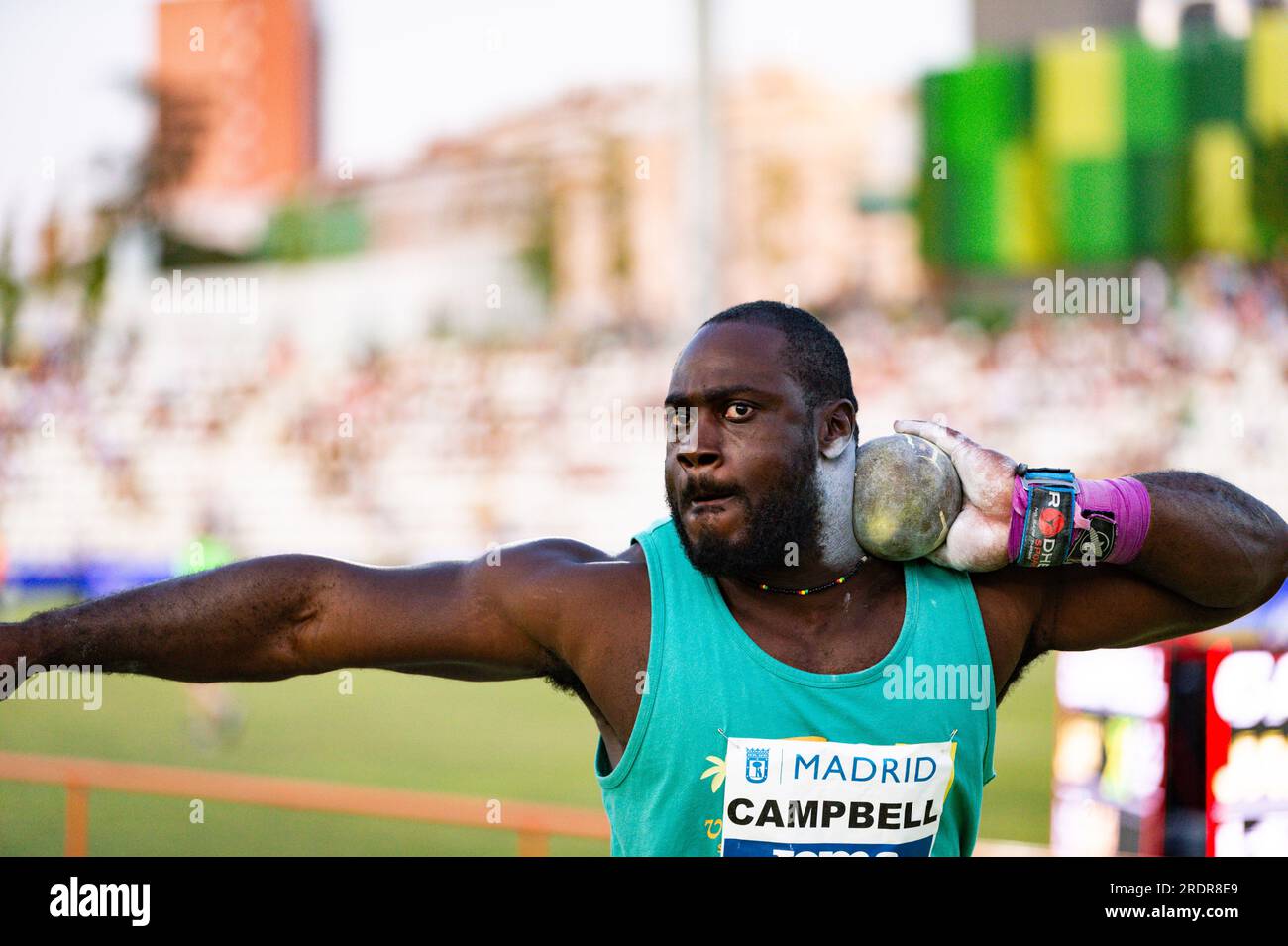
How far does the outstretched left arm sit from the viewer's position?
2857 mm

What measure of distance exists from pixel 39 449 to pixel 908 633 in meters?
24.1

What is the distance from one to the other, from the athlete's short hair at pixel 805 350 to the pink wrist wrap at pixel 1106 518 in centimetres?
40

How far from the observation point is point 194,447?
24.5m

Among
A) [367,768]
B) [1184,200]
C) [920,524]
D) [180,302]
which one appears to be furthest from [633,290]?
[920,524]

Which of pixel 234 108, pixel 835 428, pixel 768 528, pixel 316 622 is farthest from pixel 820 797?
pixel 234 108

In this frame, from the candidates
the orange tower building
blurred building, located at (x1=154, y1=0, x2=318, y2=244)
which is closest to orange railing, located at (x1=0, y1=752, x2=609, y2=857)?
the orange tower building

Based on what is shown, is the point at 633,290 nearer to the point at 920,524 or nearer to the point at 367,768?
the point at 367,768

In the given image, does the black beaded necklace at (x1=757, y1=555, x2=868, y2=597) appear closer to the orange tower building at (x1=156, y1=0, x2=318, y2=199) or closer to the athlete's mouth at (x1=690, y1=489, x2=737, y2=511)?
the athlete's mouth at (x1=690, y1=489, x2=737, y2=511)

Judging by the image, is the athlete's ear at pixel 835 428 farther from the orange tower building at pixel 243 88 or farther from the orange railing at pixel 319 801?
the orange tower building at pixel 243 88

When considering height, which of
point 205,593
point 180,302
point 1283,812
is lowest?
point 1283,812

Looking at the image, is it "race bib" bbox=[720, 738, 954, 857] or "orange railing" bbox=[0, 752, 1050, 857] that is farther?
"orange railing" bbox=[0, 752, 1050, 857]

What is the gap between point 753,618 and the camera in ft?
9.37

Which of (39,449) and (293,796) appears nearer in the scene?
(293,796)

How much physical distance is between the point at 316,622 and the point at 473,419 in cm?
2163
